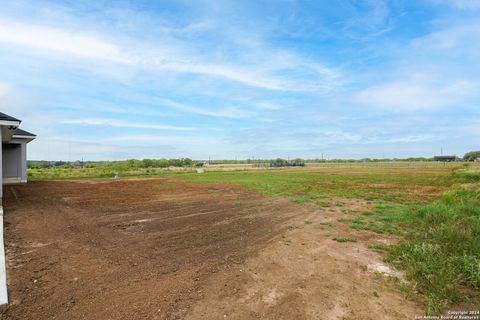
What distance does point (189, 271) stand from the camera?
393cm

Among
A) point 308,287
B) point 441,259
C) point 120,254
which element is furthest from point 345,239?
point 120,254

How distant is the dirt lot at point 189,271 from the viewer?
9.53ft

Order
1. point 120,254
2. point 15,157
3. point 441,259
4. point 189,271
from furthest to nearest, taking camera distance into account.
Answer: point 15,157
point 120,254
point 441,259
point 189,271

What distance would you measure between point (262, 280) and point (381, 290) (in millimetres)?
1579

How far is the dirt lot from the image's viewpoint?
2.90 meters

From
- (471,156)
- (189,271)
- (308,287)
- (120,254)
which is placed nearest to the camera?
(308,287)

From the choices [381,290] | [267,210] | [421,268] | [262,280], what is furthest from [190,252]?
[267,210]

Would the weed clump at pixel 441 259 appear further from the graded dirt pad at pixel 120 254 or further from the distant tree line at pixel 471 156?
the distant tree line at pixel 471 156

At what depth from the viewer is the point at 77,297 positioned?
313cm

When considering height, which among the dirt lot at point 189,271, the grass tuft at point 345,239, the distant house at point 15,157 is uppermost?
the distant house at point 15,157

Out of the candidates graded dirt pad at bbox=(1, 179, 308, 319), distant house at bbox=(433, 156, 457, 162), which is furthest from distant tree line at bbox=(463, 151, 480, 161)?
graded dirt pad at bbox=(1, 179, 308, 319)

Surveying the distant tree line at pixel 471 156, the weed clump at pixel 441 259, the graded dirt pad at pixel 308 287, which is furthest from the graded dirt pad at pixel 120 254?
the distant tree line at pixel 471 156

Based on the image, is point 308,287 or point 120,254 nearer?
point 308,287

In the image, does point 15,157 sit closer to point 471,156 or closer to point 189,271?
point 189,271
